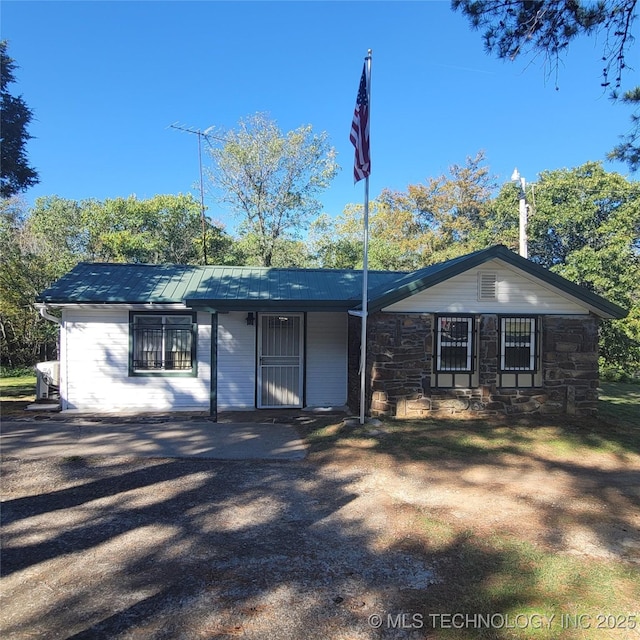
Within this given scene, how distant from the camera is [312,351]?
411 inches

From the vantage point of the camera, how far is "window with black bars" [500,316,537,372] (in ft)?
31.0

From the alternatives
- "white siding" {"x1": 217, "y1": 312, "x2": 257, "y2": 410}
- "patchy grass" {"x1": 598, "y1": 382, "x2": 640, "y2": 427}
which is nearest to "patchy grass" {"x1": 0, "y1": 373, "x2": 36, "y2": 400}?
"white siding" {"x1": 217, "y1": 312, "x2": 257, "y2": 410}

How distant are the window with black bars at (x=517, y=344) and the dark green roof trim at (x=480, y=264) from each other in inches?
36.4

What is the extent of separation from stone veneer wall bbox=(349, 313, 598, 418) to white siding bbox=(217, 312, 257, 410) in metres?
2.33

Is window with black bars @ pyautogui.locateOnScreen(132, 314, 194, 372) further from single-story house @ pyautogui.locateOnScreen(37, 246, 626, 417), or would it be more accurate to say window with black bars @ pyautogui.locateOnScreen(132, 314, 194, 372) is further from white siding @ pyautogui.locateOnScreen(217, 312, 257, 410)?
white siding @ pyautogui.locateOnScreen(217, 312, 257, 410)

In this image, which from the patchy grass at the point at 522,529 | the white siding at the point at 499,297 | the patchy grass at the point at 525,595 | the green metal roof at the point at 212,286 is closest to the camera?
the patchy grass at the point at 525,595

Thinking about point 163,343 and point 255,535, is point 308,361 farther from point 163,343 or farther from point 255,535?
point 255,535

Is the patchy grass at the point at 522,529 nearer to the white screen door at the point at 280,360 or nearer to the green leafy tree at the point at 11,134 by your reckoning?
the white screen door at the point at 280,360

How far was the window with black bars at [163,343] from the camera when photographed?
1005 cm

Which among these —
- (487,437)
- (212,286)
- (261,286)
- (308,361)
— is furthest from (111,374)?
(487,437)

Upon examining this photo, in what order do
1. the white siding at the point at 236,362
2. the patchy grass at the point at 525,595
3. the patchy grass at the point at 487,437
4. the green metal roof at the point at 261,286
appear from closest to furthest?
the patchy grass at the point at 525,595
the patchy grass at the point at 487,437
the green metal roof at the point at 261,286
the white siding at the point at 236,362

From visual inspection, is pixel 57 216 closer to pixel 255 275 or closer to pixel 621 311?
pixel 255 275

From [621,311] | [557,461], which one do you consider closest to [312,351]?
[557,461]

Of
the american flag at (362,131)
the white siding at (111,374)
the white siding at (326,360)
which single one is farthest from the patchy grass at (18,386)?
the american flag at (362,131)
